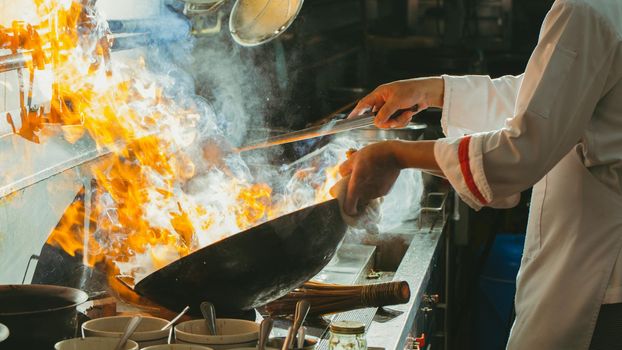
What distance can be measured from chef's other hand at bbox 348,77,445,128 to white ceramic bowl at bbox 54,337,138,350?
98 cm

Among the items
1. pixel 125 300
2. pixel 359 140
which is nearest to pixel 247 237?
pixel 125 300

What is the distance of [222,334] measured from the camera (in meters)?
1.78

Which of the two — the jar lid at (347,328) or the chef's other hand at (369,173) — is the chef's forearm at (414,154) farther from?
the jar lid at (347,328)

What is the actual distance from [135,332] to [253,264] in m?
0.31

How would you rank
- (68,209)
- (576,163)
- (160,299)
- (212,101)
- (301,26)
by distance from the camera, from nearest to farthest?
1. (160,299)
2. (576,163)
3. (68,209)
4. (212,101)
5. (301,26)

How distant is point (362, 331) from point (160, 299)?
1.59 ft

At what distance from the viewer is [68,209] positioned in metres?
2.48

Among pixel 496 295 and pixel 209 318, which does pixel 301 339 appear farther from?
pixel 496 295

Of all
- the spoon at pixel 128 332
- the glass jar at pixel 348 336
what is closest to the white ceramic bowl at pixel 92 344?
the spoon at pixel 128 332

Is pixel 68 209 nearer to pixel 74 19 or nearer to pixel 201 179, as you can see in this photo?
pixel 201 179

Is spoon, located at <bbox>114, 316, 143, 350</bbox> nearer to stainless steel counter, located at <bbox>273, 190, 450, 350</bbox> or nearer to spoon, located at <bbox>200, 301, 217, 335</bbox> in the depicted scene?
spoon, located at <bbox>200, 301, 217, 335</bbox>

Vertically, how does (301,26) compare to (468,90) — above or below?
below

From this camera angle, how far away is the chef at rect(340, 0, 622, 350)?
187cm

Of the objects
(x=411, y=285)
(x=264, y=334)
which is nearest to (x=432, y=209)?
(x=411, y=285)
